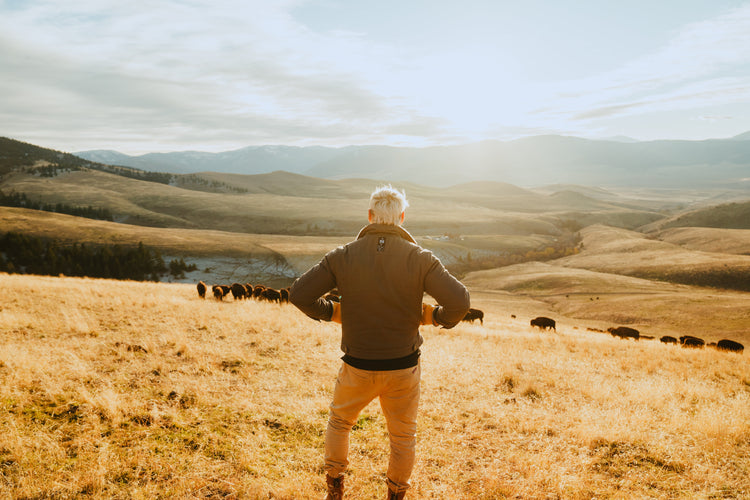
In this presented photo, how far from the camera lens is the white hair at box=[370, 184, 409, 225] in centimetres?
421

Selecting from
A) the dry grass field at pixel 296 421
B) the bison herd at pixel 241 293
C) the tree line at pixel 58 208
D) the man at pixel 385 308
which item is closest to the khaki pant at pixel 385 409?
the man at pixel 385 308

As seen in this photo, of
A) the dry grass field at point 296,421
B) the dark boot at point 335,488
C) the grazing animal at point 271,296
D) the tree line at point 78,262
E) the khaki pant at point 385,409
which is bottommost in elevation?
the tree line at point 78,262

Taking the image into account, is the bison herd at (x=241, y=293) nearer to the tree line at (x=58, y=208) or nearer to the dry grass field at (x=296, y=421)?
the dry grass field at (x=296, y=421)

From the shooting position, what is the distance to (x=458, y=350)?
42.9ft

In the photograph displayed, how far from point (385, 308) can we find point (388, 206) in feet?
Result: 3.54

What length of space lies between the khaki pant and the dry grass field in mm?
959

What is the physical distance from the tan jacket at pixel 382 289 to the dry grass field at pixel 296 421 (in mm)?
2387

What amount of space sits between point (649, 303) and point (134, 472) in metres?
62.8

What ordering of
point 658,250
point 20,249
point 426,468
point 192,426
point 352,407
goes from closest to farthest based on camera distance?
1. point 352,407
2. point 426,468
3. point 192,426
4. point 20,249
5. point 658,250

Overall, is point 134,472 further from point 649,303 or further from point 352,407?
point 649,303

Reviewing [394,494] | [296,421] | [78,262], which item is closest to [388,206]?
[394,494]

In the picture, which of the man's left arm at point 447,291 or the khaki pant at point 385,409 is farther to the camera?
the khaki pant at point 385,409

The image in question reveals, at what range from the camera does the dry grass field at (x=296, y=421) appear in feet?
16.9

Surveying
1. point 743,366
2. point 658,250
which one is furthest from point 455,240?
point 743,366
